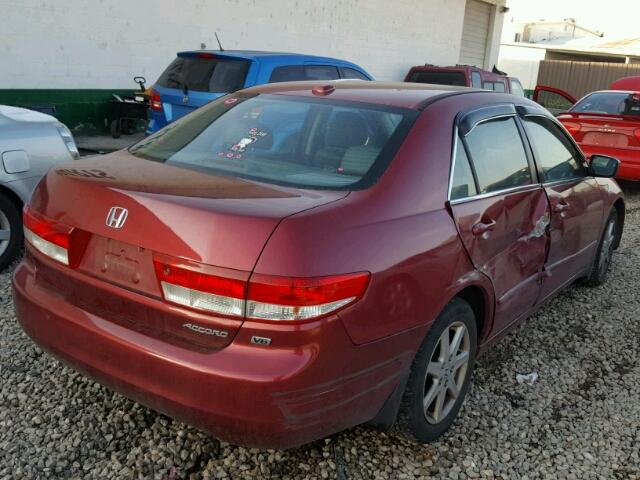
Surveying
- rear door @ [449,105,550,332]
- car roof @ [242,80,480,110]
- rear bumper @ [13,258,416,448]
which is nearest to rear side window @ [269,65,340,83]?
car roof @ [242,80,480,110]

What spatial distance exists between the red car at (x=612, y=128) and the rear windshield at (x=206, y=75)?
4.87 m

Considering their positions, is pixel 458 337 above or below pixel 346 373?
below

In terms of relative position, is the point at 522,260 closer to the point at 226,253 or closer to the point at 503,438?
the point at 503,438

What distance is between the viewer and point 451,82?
12508 mm

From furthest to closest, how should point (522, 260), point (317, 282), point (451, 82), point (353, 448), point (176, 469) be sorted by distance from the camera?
point (451, 82), point (522, 260), point (353, 448), point (176, 469), point (317, 282)

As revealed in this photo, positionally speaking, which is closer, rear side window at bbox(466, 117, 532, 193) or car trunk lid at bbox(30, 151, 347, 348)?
car trunk lid at bbox(30, 151, 347, 348)

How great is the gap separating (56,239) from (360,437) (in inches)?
62.1

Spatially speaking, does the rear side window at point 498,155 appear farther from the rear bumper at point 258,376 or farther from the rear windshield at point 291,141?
the rear bumper at point 258,376

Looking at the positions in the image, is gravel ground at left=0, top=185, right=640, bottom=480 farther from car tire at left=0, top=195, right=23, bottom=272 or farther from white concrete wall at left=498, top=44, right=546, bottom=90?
white concrete wall at left=498, top=44, right=546, bottom=90

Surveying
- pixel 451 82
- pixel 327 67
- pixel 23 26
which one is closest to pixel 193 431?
pixel 327 67

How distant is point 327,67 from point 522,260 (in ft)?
17.0

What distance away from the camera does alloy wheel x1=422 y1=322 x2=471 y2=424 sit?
2.81 meters

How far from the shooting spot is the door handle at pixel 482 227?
2.86 meters

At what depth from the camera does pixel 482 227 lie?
2.92 meters
